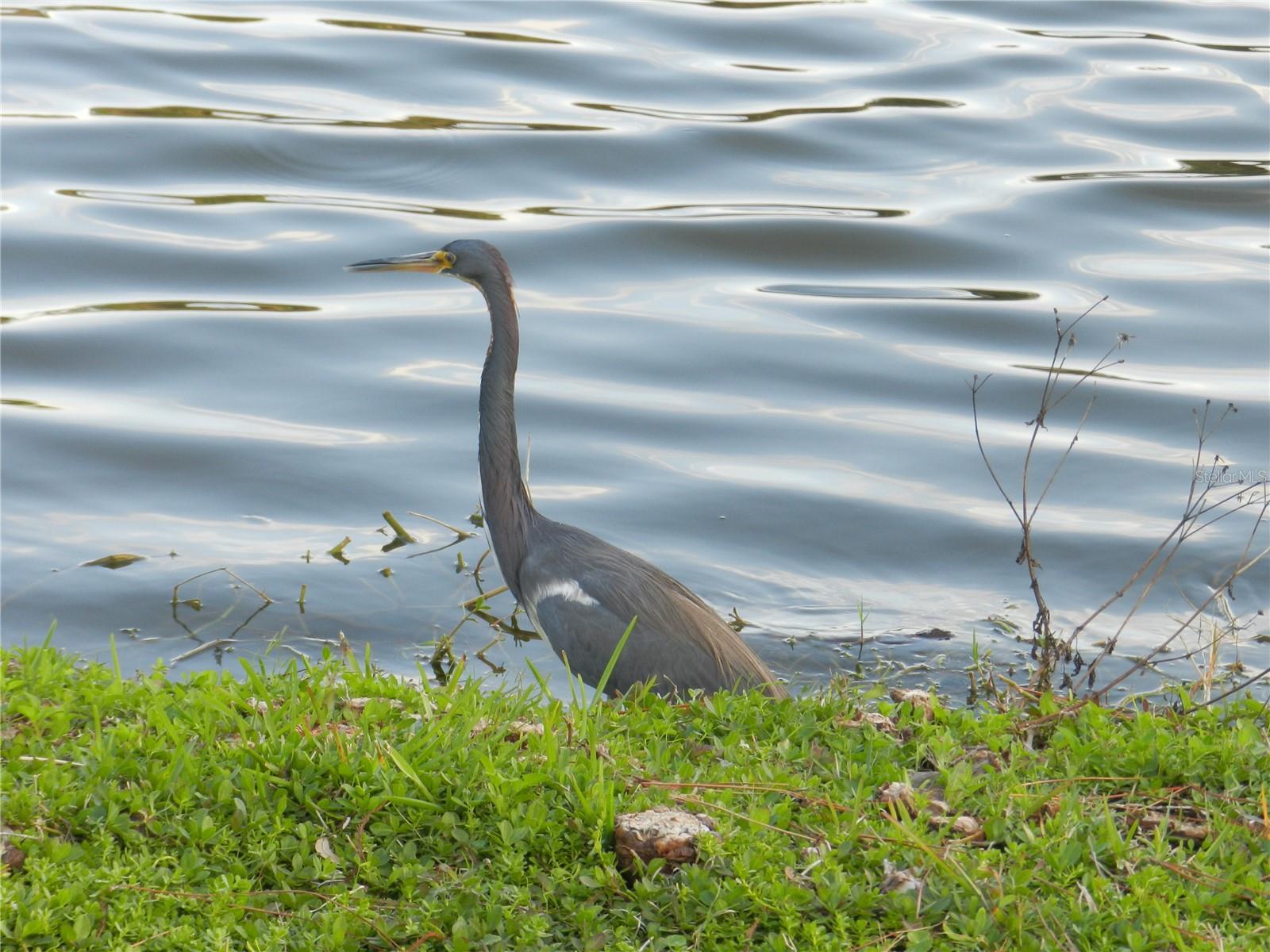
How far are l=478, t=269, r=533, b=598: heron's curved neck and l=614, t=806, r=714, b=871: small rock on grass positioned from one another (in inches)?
128

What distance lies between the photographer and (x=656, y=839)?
3.71 m

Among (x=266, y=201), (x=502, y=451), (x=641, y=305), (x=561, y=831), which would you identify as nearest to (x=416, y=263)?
(x=502, y=451)

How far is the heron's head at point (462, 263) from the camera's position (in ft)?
23.1

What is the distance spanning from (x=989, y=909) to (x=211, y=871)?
74.0 inches

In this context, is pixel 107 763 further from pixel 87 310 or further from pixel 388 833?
pixel 87 310

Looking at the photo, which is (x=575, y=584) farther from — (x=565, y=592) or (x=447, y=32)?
(x=447, y=32)

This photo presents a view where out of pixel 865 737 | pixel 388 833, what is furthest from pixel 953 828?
pixel 388 833

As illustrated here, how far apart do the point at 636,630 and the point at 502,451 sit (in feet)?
3.82

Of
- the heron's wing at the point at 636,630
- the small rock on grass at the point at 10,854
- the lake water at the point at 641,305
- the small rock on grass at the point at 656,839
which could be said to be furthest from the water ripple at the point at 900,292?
the small rock on grass at the point at 10,854

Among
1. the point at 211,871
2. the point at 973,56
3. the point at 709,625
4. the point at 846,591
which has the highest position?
the point at 973,56

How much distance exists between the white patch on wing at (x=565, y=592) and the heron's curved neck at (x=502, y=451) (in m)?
0.26

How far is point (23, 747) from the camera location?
13.4ft

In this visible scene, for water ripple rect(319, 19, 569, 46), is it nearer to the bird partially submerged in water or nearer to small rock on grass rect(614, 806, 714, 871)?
the bird partially submerged in water

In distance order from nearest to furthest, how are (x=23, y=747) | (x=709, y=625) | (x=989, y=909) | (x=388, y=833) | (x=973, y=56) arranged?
(x=989, y=909) < (x=388, y=833) < (x=23, y=747) < (x=709, y=625) < (x=973, y=56)
